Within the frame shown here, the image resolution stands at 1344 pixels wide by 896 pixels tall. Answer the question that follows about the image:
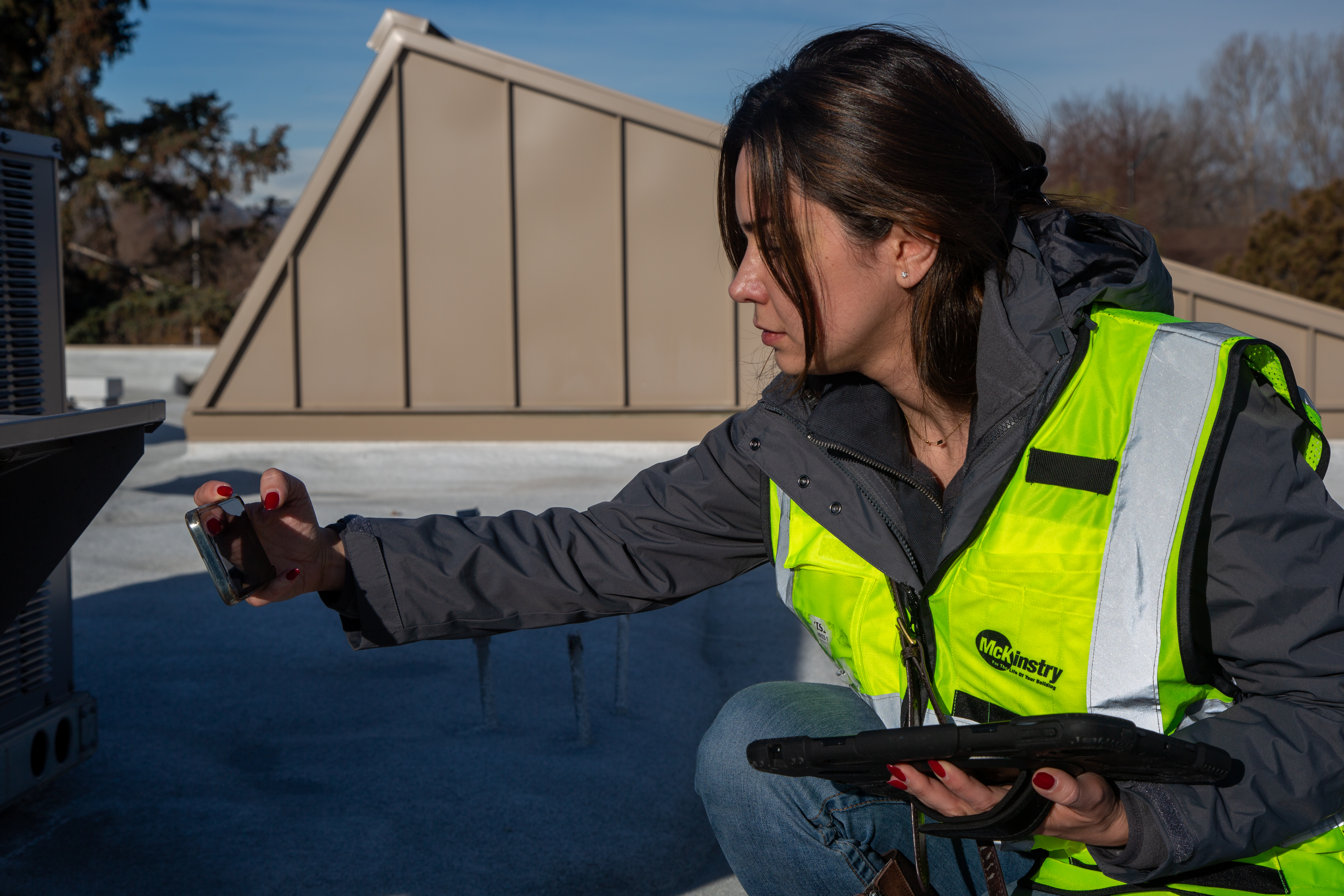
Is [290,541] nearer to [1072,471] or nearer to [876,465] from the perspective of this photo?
[876,465]

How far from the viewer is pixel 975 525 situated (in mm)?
1472

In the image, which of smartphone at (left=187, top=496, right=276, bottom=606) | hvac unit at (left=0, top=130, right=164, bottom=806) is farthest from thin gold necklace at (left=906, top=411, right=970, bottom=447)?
hvac unit at (left=0, top=130, right=164, bottom=806)

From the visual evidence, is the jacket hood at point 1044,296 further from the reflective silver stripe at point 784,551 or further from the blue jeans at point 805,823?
the blue jeans at point 805,823

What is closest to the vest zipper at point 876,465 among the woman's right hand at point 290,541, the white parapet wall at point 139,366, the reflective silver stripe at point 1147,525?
the reflective silver stripe at point 1147,525

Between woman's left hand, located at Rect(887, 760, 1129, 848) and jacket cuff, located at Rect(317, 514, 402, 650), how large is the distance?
0.89m

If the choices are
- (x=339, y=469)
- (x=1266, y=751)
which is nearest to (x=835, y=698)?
(x=1266, y=751)

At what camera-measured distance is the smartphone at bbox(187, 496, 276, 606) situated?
1.54 metres

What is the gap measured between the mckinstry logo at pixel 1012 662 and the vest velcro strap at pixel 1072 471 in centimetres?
22

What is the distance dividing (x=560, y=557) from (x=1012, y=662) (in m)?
0.78

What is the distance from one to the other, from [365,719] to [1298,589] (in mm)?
2648

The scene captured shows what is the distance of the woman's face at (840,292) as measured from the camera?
1.64 m

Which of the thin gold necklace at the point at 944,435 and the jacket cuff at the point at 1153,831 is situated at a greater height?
the thin gold necklace at the point at 944,435

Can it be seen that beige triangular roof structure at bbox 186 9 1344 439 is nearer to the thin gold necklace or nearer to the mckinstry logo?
the thin gold necklace

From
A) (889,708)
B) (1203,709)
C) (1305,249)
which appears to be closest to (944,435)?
(889,708)
